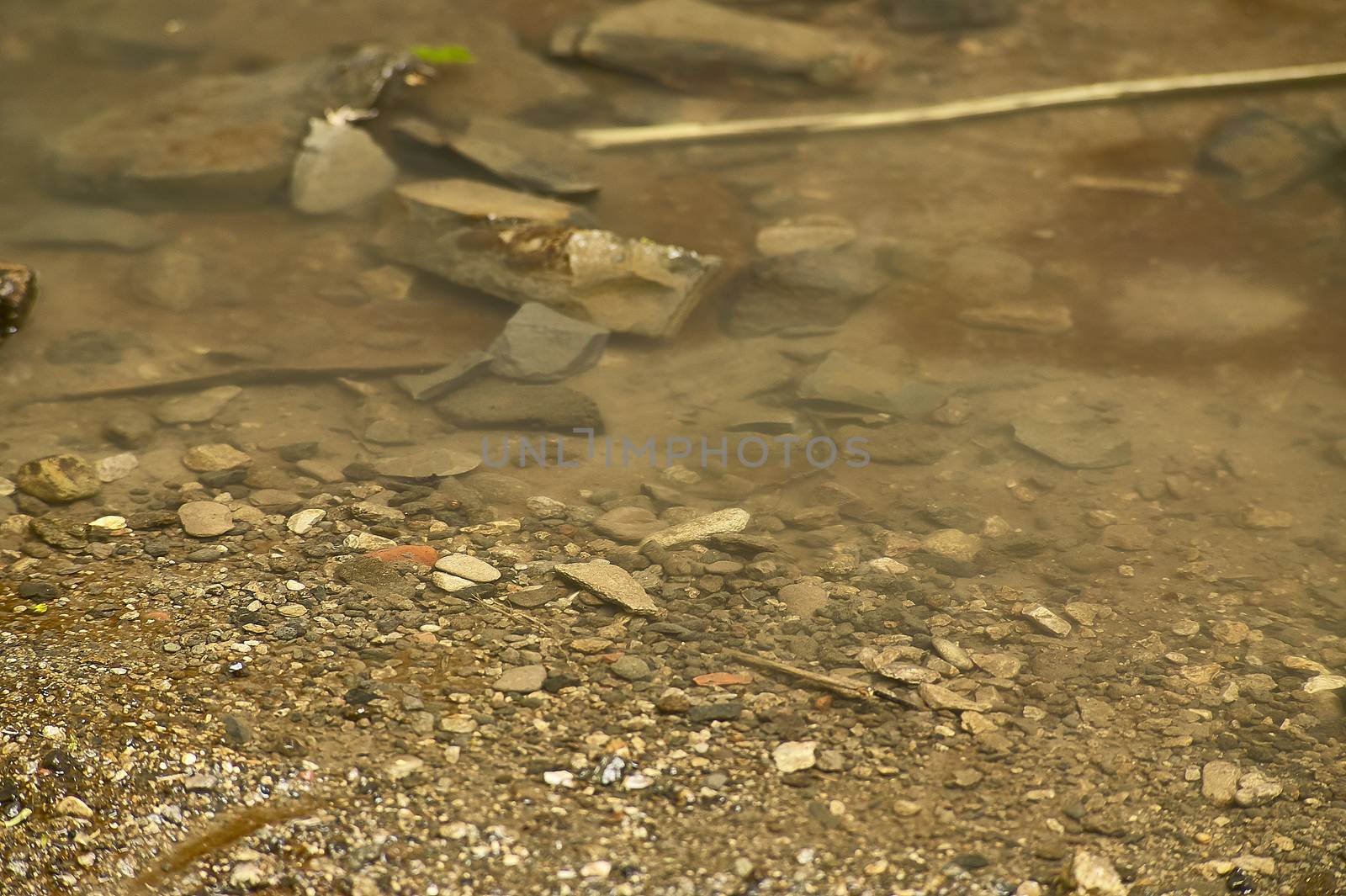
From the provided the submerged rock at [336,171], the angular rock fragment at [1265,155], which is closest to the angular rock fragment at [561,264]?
the submerged rock at [336,171]

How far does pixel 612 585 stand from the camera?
2.22m

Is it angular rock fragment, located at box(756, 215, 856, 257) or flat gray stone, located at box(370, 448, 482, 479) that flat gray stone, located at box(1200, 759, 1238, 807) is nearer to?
flat gray stone, located at box(370, 448, 482, 479)

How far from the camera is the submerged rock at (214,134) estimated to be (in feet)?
12.2

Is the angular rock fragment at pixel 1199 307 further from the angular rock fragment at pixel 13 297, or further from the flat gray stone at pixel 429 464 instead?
the angular rock fragment at pixel 13 297

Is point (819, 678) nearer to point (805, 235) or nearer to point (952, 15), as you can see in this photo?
point (805, 235)

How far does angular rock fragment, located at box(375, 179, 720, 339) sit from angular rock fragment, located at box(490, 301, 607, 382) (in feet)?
0.31

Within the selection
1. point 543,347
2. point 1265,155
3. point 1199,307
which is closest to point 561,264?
point 543,347

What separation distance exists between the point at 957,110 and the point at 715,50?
1.07m

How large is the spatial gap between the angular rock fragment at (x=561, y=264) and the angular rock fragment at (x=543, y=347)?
93mm

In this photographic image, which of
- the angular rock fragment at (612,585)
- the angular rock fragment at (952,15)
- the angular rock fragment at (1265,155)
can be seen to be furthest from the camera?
the angular rock fragment at (952,15)

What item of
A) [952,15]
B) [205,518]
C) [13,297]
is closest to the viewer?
[205,518]

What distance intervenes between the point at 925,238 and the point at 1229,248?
105 centimetres

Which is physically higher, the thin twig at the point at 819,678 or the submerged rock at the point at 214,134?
the submerged rock at the point at 214,134

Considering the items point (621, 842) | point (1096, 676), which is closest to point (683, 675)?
point (621, 842)
